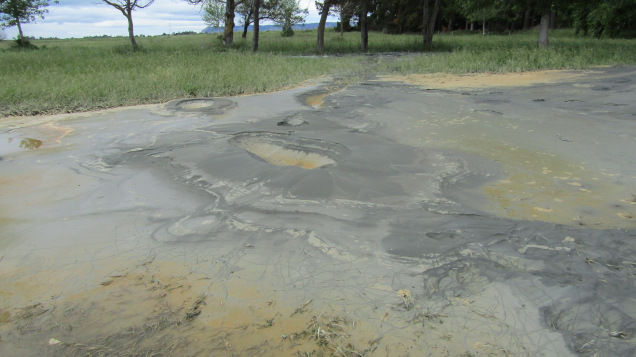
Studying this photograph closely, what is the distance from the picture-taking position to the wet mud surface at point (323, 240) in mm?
2381

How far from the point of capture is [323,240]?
130 inches

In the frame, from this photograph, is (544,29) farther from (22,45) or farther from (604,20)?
(22,45)

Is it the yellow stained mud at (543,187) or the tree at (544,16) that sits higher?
the tree at (544,16)

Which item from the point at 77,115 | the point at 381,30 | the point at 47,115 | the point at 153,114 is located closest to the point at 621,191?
the point at 153,114

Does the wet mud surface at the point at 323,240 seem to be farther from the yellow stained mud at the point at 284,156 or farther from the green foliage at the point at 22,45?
the green foliage at the point at 22,45

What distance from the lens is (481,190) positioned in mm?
4168

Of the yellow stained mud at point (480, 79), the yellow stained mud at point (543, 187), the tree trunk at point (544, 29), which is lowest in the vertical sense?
the yellow stained mud at point (543, 187)

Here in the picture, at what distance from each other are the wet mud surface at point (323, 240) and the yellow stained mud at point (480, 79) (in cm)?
367

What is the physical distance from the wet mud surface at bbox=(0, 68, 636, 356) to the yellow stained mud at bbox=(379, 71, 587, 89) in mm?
3665

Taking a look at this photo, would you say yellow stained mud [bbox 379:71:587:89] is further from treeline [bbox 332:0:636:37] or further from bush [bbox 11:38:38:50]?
bush [bbox 11:38:38:50]

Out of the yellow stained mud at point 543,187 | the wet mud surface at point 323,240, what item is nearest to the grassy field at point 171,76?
the wet mud surface at point 323,240

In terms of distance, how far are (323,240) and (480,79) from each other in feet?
29.7

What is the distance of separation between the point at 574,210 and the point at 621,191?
75 cm

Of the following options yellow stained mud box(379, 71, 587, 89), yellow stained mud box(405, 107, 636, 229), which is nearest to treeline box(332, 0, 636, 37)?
yellow stained mud box(379, 71, 587, 89)
